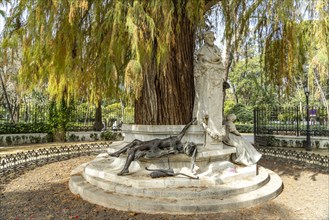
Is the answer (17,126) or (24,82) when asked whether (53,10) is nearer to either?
(24,82)

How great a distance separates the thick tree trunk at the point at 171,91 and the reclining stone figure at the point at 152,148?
61 cm

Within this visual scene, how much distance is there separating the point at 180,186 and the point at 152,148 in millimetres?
853

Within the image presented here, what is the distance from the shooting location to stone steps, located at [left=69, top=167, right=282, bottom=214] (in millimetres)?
3668

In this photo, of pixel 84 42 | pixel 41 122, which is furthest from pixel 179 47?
pixel 41 122

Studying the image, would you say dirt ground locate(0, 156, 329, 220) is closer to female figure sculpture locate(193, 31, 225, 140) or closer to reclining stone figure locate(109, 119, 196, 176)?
reclining stone figure locate(109, 119, 196, 176)

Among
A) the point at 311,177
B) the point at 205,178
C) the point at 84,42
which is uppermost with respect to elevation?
the point at 84,42

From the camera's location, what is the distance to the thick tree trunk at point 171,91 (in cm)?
523

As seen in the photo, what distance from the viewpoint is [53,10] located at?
375 cm

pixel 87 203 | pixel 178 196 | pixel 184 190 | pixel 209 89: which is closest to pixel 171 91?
pixel 209 89

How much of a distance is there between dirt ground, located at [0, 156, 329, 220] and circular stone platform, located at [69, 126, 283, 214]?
0.12 m

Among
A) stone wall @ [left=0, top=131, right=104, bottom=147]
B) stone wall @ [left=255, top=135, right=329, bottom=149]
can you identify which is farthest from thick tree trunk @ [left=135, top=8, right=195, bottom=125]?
stone wall @ [left=0, top=131, right=104, bottom=147]

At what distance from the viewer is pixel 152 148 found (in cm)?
465

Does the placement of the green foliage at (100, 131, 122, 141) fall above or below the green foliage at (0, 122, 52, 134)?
below

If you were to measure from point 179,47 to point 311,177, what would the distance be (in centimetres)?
443
